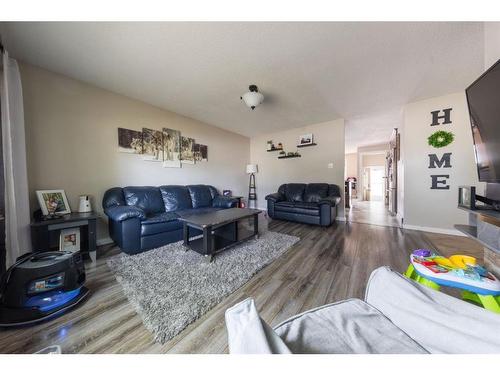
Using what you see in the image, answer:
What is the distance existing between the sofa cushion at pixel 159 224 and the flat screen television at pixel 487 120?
3.07 meters

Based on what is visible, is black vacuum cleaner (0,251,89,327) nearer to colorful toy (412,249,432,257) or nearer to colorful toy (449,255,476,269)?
colorful toy (412,249,432,257)

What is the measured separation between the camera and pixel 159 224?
2.36m

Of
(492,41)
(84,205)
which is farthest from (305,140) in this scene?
(84,205)

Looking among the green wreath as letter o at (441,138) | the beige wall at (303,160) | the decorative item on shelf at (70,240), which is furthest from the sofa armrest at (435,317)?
the beige wall at (303,160)

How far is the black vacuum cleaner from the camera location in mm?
1156

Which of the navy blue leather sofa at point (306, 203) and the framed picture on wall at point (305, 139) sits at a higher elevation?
the framed picture on wall at point (305, 139)

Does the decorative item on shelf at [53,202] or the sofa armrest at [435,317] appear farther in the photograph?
the decorative item on shelf at [53,202]

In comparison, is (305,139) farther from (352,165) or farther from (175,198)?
(352,165)

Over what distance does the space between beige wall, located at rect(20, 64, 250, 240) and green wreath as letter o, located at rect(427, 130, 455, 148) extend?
182 inches

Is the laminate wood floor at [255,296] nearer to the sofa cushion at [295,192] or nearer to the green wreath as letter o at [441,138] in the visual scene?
the green wreath as letter o at [441,138]

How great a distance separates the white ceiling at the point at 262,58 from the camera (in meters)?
1.59

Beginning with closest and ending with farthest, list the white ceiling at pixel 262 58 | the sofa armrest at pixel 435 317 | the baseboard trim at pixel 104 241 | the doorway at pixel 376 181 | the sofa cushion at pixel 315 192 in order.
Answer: the sofa armrest at pixel 435 317 → the white ceiling at pixel 262 58 → the baseboard trim at pixel 104 241 → the sofa cushion at pixel 315 192 → the doorway at pixel 376 181

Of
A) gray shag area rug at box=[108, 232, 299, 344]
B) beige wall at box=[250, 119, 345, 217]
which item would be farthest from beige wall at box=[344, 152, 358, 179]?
gray shag area rug at box=[108, 232, 299, 344]
